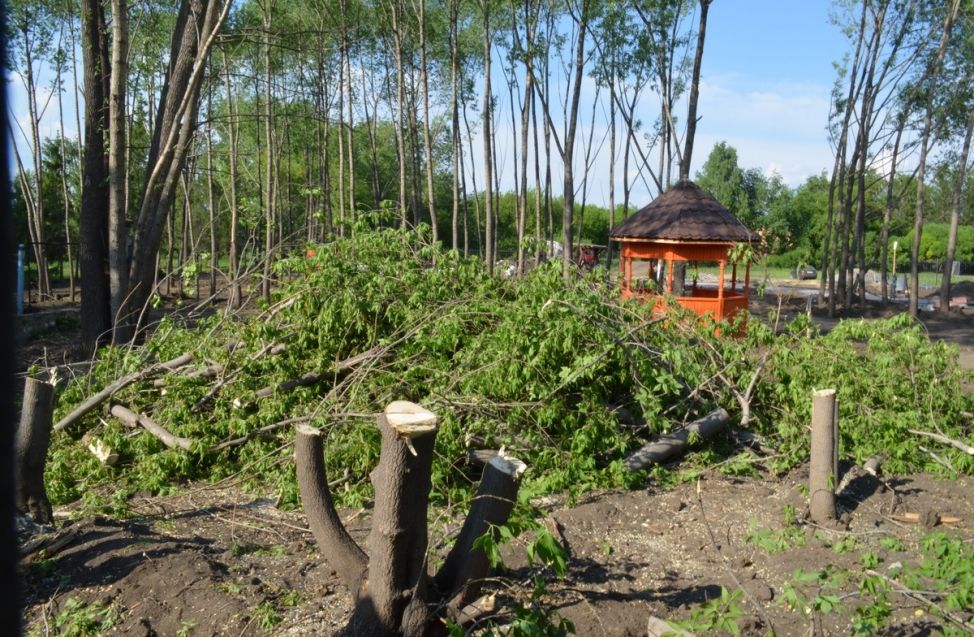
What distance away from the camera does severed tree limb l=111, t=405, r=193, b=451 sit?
245 inches

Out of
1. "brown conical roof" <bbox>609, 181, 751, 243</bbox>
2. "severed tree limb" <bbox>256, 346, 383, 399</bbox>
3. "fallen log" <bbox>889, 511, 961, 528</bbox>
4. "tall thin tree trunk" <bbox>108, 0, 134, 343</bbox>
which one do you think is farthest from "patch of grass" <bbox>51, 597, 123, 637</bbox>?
"brown conical roof" <bbox>609, 181, 751, 243</bbox>

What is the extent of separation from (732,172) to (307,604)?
208 feet

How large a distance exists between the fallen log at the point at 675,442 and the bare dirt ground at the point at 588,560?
27cm

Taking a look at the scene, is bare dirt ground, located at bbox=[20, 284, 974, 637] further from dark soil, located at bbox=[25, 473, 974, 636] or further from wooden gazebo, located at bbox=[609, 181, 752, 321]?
wooden gazebo, located at bbox=[609, 181, 752, 321]

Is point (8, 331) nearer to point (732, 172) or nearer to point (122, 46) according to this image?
point (122, 46)

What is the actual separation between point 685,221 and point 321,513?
1358cm

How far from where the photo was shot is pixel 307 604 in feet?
13.6

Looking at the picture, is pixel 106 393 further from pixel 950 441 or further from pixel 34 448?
pixel 950 441

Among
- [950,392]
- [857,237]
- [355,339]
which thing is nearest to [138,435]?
[355,339]

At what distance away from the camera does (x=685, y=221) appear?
16.2 m

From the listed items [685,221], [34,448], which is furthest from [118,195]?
[685,221]

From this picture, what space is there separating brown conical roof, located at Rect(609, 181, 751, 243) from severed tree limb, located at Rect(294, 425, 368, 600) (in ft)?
41.6

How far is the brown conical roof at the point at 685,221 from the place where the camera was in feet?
51.4

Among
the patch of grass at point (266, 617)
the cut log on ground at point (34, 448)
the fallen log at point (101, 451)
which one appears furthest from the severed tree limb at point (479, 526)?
the fallen log at point (101, 451)
